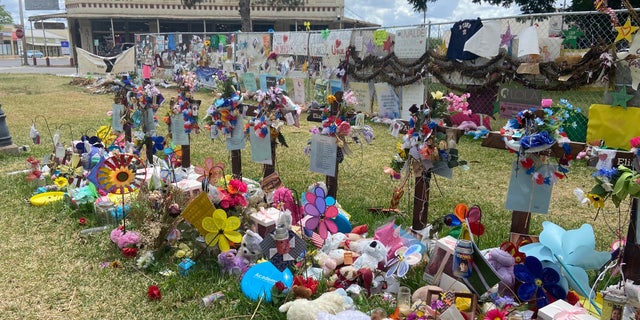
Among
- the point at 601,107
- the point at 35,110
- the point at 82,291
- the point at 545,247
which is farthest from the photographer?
the point at 35,110

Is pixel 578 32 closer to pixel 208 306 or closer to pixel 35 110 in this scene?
pixel 208 306

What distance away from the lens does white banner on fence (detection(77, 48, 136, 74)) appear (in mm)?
20859

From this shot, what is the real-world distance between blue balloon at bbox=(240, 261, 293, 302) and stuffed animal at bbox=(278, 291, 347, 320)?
25 centimetres

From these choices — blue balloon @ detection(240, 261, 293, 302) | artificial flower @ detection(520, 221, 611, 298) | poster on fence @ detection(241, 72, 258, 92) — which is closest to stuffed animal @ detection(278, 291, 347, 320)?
blue balloon @ detection(240, 261, 293, 302)

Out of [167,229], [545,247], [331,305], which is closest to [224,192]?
[167,229]

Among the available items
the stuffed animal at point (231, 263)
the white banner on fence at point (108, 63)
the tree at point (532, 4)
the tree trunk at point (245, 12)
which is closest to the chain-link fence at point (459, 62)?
the stuffed animal at point (231, 263)

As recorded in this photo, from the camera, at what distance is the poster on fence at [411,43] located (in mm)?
8943

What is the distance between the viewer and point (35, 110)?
12.5 m

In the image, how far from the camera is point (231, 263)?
3.31m

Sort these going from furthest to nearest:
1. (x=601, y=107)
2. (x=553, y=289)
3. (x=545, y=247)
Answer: (x=601, y=107)
(x=545, y=247)
(x=553, y=289)

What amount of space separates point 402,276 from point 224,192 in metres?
1.45

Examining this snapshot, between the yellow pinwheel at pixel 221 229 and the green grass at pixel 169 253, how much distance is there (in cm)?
21

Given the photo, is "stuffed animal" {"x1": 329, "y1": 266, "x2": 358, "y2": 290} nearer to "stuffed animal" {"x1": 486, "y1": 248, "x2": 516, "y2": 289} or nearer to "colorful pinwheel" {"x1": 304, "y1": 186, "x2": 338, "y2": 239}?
"colorful pinwheel" {"x1": 304, "y1": 186, "x2": 338, "y2": 239}

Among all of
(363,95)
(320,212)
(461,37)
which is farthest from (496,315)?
(363,95)
